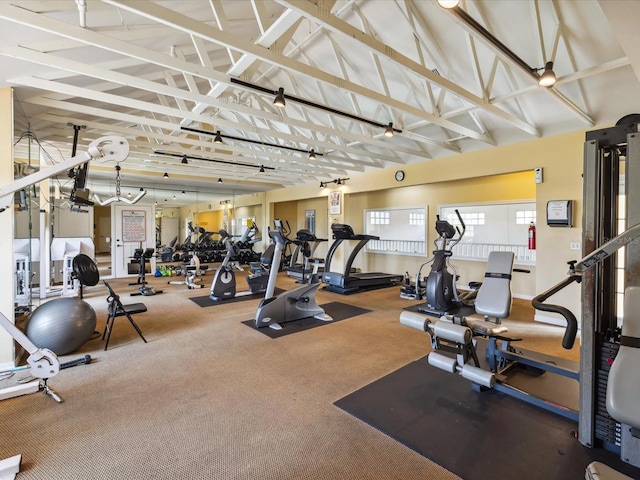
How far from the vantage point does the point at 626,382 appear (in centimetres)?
143

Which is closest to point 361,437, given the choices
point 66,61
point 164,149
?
point 66,61

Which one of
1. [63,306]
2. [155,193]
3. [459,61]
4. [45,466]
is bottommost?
[45,466]

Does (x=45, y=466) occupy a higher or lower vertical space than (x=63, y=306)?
lower

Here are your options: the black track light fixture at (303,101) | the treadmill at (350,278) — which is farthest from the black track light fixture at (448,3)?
the treadmill at (350,278)

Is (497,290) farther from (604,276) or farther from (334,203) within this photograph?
(334,203)

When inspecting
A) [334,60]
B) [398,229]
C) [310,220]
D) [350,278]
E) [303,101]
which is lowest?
[350,278]

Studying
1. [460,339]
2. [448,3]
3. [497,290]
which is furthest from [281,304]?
[448,3]

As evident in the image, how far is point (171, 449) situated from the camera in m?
1.91

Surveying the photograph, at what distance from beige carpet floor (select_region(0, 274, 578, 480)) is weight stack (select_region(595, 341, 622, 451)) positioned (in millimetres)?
1062

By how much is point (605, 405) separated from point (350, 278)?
509 centimetres

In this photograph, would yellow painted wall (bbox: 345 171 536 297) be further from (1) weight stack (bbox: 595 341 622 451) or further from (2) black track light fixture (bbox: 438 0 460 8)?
(2) black track light fixture (bbox: 438 0 460 8)

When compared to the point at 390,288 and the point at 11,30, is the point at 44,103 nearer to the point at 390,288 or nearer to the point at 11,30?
the point at 11,30

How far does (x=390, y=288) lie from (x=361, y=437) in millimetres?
5390

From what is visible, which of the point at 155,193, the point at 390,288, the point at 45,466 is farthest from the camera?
the point at 155,193
